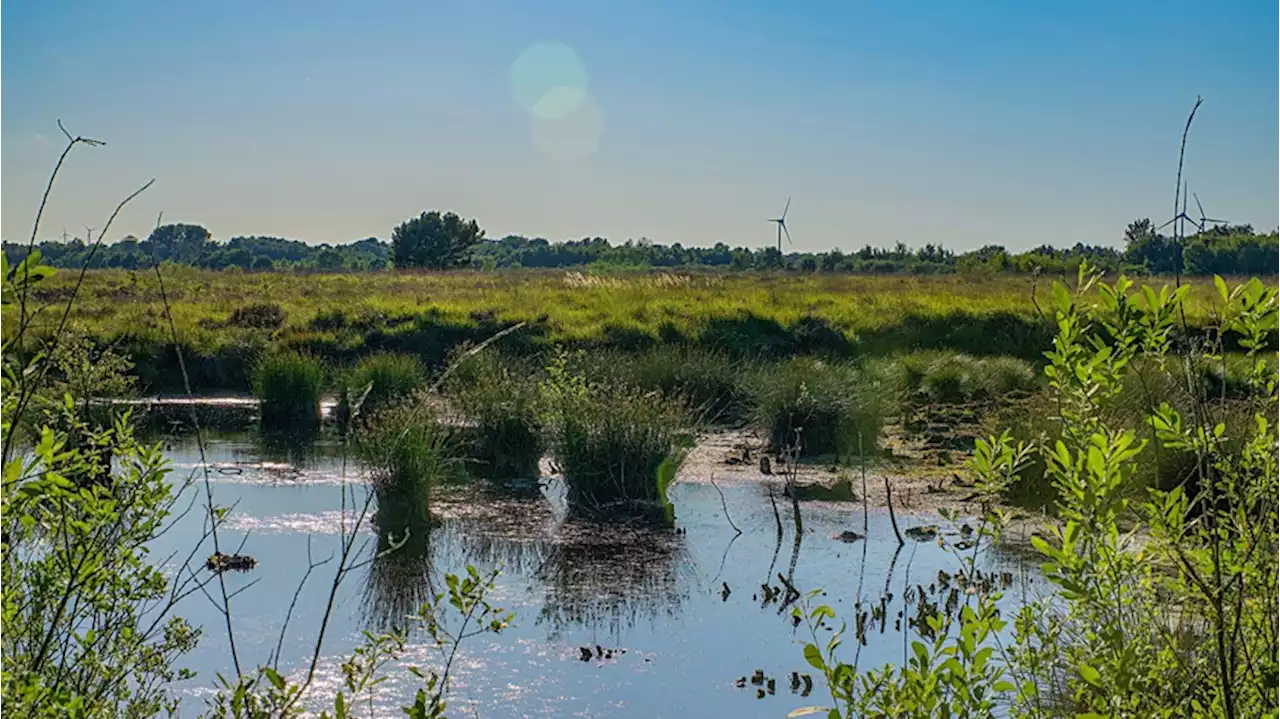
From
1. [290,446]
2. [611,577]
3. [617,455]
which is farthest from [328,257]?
[611,577]

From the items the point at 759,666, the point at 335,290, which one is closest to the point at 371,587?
the point at 759,666

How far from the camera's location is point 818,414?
45.3ft

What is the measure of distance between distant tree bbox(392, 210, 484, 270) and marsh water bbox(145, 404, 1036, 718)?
48.9 metres

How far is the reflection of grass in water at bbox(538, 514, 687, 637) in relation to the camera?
24.9 feet

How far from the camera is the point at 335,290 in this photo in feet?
106

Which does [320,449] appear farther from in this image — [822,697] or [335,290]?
[335,290]

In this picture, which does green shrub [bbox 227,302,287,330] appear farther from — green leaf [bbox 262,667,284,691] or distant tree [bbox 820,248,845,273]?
distant tree [bbox 820,248,845,273]

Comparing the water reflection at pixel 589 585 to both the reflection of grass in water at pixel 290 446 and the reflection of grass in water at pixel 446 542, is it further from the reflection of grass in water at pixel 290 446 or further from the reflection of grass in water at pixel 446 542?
the reflection of grass in water at pixel 290 446

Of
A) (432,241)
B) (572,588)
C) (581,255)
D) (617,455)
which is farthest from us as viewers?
(581,255)

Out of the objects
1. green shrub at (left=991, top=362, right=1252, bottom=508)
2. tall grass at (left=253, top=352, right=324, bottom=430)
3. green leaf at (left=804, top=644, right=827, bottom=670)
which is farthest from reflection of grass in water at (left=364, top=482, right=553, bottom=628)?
green leaf at (left=804, top=644, right=827, bottom=670)

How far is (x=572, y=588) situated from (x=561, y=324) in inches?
515

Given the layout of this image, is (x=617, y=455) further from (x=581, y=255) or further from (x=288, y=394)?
(x=581, y=255)

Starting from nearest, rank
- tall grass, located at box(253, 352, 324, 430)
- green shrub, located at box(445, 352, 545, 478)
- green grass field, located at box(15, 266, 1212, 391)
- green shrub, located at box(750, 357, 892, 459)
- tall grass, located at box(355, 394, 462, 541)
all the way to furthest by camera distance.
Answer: tall grass, located at box(355, 394, 462, 541) → green shrub, located at box(445, 352, 545, 478) → green shrub, located at box(750, 357, 892, 459) → tall grass, located at box(253, 352, 324, 430) → green grass field, located at box(15, 266, 1212, 391)

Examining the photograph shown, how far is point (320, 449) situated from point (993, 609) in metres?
12.2
